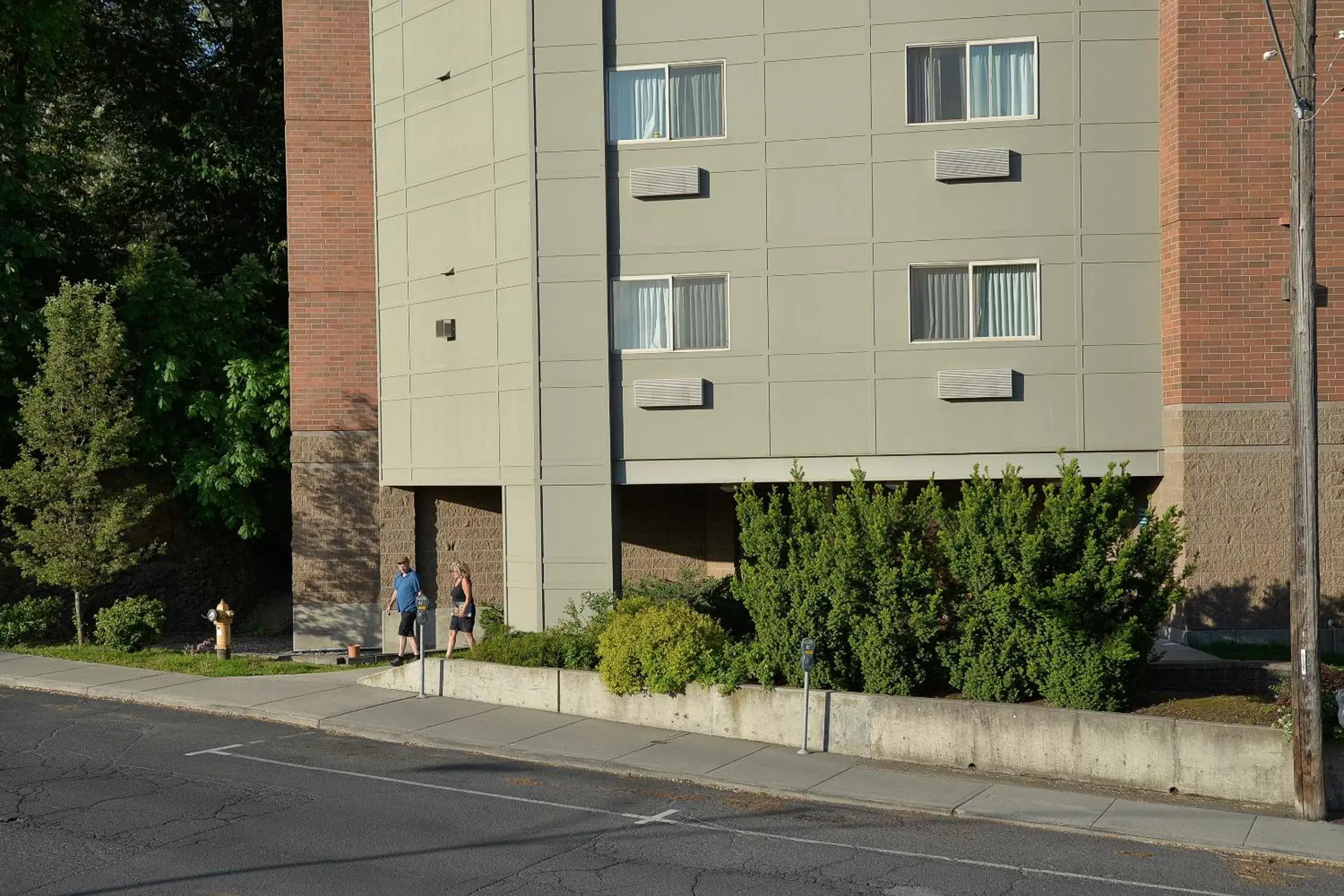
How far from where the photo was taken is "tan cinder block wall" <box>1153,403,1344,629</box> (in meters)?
17.9

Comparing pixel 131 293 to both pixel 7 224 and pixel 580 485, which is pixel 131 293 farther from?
pixel 580 485

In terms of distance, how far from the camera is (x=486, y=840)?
11258 mm

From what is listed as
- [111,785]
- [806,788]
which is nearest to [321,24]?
[111,785]

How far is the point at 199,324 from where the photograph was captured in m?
26.9

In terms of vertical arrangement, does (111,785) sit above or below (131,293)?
below

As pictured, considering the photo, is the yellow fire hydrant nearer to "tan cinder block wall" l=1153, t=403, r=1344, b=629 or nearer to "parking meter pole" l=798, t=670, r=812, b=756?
"parking meter pole" l=798, t=670, r=812, b=756

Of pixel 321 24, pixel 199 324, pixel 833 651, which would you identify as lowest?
pixel 833 651

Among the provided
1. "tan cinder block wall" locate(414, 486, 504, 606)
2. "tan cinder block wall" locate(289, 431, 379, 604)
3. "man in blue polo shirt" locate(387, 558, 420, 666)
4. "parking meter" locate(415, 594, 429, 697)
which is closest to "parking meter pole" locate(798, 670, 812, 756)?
"parking meter" locate(415, 594, 429, 697)

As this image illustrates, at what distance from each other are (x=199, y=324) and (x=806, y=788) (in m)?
18.6

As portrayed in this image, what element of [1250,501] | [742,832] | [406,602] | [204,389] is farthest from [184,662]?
[1250,501]

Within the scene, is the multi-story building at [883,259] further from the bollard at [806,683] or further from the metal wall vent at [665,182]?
the bollard at [806,683]

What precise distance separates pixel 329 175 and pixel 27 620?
966 cm

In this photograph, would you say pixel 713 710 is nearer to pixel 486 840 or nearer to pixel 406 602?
pixel 486 840

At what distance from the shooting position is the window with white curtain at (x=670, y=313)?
19250mm
